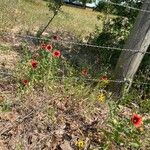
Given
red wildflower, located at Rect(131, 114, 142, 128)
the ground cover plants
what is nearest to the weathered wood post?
the ground cover plants

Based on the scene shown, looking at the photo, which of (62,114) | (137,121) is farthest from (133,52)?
(137,121)

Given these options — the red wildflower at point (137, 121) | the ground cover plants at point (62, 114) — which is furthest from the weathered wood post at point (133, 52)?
the red wildflower at point (137, 121)

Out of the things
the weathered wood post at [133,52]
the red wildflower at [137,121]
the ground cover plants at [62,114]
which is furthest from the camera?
the weathered wood post at [133,52]

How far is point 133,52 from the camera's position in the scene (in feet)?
17.5

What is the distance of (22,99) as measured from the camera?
450 centimetres

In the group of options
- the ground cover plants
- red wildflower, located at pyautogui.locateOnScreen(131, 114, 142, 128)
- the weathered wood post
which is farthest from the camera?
the weathered wood post

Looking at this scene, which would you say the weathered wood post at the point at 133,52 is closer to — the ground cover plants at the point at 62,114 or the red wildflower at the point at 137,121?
the ground cover plants at the point at 62,114

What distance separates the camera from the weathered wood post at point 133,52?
5195 millimetres

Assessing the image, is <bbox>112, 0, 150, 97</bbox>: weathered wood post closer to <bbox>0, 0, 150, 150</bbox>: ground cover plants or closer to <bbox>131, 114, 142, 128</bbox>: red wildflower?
<bbox>0, 0, 150, 150</bbox>: ground cover plants

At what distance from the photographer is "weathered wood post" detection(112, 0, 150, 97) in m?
5.20

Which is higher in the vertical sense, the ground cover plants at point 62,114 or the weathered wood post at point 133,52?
the weathered wood post at point 133,52

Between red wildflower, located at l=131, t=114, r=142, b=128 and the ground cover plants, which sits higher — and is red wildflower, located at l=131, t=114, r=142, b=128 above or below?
above

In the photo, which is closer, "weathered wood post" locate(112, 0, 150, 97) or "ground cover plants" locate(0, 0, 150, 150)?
"ground cover plants" locate(0, 0, 150, 150)

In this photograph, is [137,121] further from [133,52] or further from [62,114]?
[133,52]
